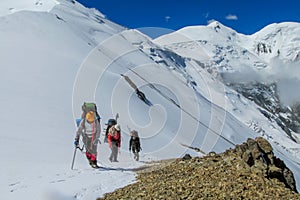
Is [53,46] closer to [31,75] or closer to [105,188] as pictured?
[31,75]

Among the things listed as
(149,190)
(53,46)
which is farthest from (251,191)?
(53,46)

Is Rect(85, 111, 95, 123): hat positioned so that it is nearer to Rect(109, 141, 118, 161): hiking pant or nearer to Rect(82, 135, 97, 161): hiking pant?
Rect(82, 135, 97, 161): hiking pant

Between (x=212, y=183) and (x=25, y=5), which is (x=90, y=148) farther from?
(x=25, y=5)

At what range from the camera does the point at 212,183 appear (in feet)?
35.1

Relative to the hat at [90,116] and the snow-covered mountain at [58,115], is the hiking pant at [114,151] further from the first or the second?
the hat at [90,116]

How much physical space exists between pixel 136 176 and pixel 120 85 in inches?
1237

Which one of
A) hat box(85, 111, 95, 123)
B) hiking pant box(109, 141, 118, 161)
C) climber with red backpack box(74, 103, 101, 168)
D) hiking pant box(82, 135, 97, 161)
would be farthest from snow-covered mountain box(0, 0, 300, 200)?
hat box(85, 111, 95, 123)

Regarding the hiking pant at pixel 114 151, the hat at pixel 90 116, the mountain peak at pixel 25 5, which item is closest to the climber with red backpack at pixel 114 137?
the hiking pant at pixel 114 151

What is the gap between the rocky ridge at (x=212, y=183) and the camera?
10.0 m

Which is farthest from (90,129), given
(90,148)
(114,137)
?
(114,137)

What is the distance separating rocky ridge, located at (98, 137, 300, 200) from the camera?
32.8 ft

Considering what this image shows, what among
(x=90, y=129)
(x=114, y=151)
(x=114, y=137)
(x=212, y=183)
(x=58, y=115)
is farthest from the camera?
(x=58, y=115)

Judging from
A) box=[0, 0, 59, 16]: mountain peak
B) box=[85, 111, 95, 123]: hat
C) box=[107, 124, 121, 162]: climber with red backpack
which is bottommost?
box=[107, 124, 121, 162]: climber with red backpack

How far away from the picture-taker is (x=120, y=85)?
44.4 metres
